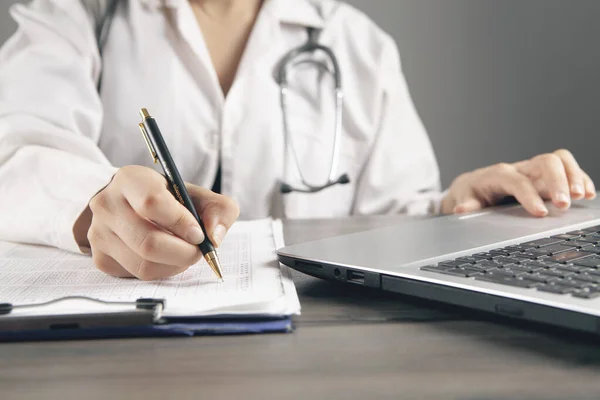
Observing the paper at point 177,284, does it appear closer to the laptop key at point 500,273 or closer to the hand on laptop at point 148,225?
the hand on laptop at point 148,225

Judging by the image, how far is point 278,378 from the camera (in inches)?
12.9

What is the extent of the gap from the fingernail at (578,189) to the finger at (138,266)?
0.49m

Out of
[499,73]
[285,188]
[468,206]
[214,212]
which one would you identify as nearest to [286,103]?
[285,188]

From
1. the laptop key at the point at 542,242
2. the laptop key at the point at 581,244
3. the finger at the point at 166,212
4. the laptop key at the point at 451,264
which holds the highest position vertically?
the finger at the point at 166,212

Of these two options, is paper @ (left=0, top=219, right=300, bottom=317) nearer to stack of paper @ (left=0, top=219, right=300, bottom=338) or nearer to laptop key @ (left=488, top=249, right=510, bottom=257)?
stack of paper @ (left=0, top=219, right=300, bottom=338)

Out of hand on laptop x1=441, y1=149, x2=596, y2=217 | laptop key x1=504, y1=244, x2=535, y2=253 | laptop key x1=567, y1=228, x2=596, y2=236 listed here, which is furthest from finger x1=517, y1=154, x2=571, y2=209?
laptop key x1=504, y1=244, x2=535, y2=253

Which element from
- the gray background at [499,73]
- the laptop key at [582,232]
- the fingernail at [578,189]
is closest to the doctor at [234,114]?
the fingernail at [578,189]

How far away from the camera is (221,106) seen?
1069 mm

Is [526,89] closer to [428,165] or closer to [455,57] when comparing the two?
[455,57]

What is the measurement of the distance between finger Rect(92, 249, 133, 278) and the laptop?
0.41 ft

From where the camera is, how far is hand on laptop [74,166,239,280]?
468 mm

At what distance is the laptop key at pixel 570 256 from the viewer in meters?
0.44

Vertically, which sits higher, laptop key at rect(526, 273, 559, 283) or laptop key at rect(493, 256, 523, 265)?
laptop key at rect(526, 273, 559, 283)

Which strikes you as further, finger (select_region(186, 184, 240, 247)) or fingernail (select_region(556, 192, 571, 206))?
fingernail (select_region(556, 192, 571, 206))
